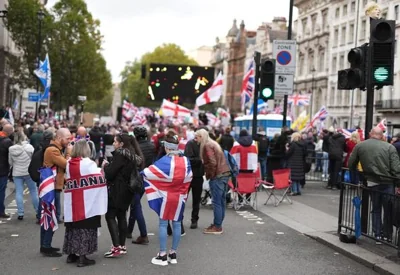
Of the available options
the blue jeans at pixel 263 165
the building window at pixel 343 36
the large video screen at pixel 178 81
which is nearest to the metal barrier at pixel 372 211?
the blue jeans at pixel 263 165

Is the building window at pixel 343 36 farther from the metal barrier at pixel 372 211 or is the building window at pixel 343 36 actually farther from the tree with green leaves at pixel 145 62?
the metal barrier at pixel 372 211

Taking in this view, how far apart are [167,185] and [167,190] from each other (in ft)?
0.21

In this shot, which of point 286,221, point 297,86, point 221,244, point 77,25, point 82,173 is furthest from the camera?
point 297,86

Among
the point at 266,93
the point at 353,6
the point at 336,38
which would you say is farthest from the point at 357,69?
the point at 336,38

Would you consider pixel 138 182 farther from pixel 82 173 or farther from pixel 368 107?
pixel 368 107

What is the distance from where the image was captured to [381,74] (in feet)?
32.0

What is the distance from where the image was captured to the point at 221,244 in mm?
9789

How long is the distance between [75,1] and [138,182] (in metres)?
50.6

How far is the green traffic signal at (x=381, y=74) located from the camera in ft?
32.0

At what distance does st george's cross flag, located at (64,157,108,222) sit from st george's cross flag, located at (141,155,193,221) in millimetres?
630

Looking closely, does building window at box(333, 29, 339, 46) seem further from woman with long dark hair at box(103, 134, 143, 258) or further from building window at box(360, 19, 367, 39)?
woman with long dark hair at box(103, 134, 143, 258)

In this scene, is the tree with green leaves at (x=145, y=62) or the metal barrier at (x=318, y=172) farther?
the tree with green leaves at (x=145, y=62)

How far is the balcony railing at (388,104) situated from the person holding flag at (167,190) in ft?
147

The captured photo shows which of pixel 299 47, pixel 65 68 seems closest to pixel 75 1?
pixel 65 68
